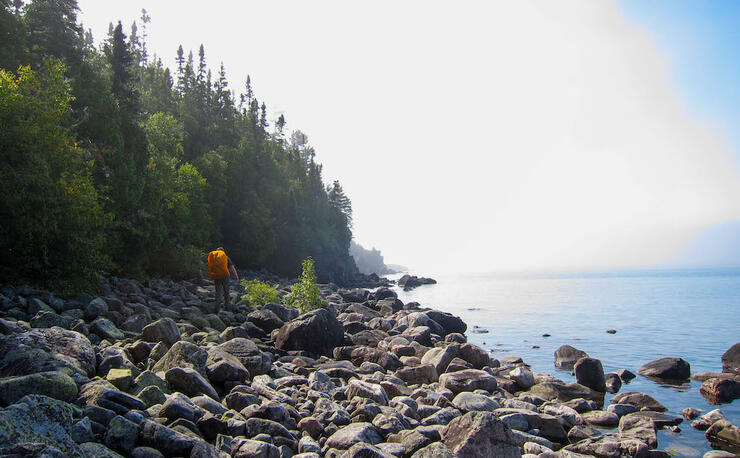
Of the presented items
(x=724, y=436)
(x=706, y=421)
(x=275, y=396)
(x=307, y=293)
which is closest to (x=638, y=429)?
(x=724, y=436)

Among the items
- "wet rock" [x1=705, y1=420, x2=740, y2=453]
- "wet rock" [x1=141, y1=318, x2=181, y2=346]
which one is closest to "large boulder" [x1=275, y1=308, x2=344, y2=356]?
"wet rock" [x1=141, y1=318, x2=181, y2=346]

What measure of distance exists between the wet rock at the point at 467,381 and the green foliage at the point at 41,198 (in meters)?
12.7

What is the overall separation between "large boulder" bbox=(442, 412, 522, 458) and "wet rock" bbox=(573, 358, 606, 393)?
29.3ft

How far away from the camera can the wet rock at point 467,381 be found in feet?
40.7

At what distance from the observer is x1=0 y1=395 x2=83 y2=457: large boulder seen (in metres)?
4.17

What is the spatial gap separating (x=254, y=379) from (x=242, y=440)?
3.50m

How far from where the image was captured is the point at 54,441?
172 inches

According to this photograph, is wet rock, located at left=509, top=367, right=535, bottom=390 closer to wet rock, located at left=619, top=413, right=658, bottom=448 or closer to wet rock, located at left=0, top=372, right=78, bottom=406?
wet rock, located at left=619, top=413, right=658, bottom=448

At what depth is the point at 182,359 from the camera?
8531mm

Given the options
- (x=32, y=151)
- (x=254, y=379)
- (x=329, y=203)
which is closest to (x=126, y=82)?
(x=32, y=151)

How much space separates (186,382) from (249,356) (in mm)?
3089

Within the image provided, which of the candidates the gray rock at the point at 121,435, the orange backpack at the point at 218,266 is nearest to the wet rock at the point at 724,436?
the gray rock at the point at 121,435

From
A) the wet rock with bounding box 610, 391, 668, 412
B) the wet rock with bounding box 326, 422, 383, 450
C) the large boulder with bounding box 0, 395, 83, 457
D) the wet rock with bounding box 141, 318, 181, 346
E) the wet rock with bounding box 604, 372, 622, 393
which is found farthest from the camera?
the wet rock with bounding box 604, 372, 622, 393

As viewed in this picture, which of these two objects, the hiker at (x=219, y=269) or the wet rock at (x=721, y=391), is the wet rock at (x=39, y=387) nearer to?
the hiker at (x=219, y=269)
